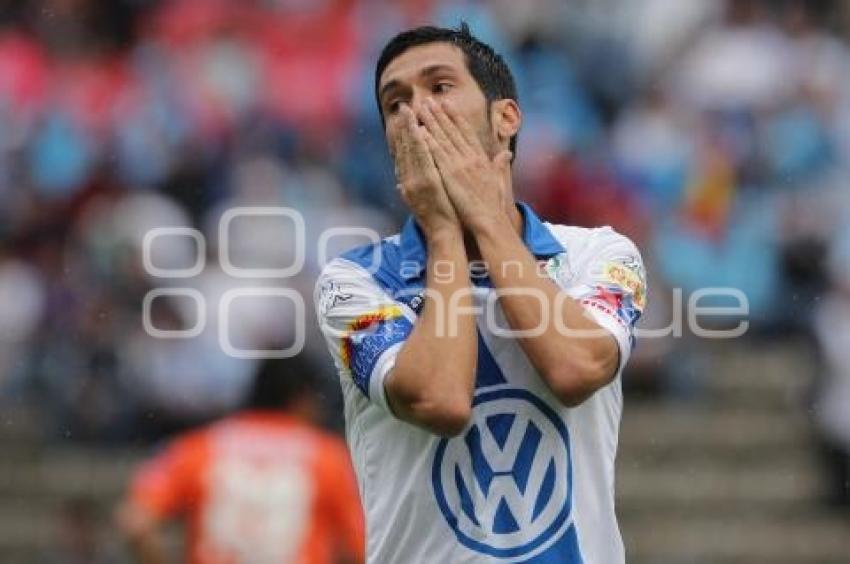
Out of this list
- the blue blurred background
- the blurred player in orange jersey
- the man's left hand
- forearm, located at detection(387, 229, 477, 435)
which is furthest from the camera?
the blue blurred background

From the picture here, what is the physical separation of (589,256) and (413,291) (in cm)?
40

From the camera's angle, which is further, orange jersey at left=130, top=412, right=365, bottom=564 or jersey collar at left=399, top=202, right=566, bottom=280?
orange jersey at left=130, top=412, right=365, bottom=564

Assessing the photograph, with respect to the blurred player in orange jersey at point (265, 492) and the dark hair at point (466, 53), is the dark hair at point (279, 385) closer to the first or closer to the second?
the blurred player in orange jersey at point (265, 492)

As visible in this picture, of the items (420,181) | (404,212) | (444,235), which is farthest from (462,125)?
(404,212)

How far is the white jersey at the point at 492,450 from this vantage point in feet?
14.8

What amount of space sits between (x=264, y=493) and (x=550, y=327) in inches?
166

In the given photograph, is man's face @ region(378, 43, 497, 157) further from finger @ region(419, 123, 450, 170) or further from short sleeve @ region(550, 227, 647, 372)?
short sleeve @ region(550, 227, 647, 372)

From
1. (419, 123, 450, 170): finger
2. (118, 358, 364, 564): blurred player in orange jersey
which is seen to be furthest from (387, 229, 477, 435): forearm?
(118, 358, 364, 564): blurred player in orange jersey

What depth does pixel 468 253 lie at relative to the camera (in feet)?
15.6

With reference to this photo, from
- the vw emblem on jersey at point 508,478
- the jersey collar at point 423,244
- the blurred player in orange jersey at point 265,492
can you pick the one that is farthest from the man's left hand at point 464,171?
the blurred player in orange jersey at point 265,492

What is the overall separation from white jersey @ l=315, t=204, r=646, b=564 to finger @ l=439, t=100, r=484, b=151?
0.26 metres

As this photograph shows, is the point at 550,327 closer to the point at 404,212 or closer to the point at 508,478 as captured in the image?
the point at 508,478

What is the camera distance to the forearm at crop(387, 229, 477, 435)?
437 cm

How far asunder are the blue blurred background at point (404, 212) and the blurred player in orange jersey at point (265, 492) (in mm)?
2466
